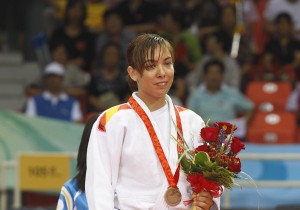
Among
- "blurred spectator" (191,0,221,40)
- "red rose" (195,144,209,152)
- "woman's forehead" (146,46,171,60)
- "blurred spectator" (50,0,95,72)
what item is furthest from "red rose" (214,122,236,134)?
"blurred spectator" (191,0,221,40)

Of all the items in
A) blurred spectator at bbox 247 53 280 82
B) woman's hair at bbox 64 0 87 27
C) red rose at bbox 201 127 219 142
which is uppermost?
woman's hair at bbox 64 0 87 27

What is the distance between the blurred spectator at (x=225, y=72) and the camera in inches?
496

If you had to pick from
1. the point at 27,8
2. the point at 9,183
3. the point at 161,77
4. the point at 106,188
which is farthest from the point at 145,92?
the point at 27,8

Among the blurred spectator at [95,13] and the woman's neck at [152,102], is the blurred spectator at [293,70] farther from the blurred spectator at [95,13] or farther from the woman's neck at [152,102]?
the woman's neck at [152,102]

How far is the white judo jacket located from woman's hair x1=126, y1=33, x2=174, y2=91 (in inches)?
8.7

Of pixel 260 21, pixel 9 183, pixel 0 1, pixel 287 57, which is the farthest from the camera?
pixel 0 1

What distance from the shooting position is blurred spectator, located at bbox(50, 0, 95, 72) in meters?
13.6

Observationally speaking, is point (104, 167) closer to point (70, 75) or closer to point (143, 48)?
point (143, 48)

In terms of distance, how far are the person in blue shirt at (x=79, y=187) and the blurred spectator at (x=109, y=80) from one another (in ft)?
17.7

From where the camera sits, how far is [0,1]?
51.0 feet

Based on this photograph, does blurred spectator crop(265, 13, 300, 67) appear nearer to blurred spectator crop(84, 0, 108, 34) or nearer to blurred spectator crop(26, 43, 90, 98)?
blurred spectator crop(26, 43, 90, 98)

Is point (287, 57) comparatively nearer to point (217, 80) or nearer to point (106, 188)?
point (217, 80)

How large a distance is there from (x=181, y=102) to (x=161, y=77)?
→ 270 inches

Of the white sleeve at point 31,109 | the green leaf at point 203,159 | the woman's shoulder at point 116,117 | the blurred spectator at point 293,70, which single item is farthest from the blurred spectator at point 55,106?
the green leaf at point 203,159
